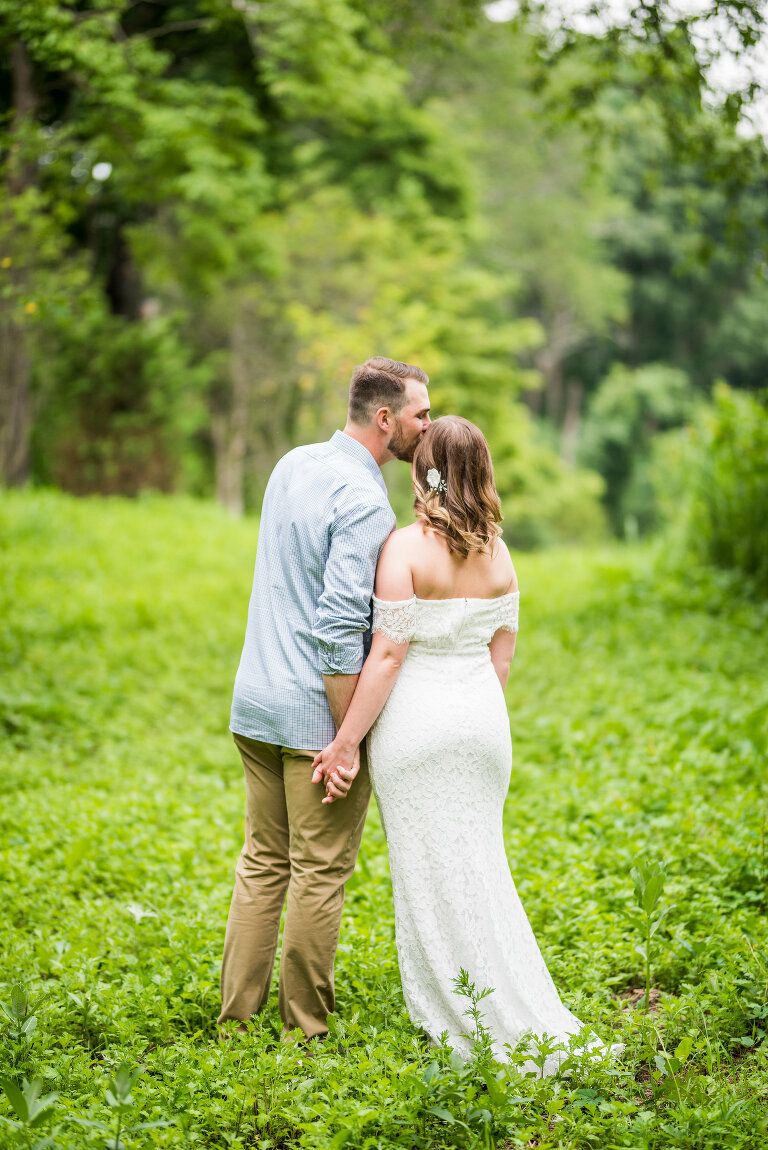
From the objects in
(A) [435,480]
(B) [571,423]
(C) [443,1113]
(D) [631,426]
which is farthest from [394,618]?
(B) [571,423]

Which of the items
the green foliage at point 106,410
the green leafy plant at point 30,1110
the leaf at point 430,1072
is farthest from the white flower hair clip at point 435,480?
the green foliage at point 106,410

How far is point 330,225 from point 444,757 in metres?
18.7

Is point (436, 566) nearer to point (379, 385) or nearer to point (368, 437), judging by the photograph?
point (368, 437)

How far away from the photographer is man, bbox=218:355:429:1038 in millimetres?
3264

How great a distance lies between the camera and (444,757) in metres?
3.29

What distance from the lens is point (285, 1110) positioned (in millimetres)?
2859

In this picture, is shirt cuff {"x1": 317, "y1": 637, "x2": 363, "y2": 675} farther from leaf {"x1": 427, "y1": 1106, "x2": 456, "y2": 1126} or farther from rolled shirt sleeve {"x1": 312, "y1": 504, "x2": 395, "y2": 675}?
leaf {"x1": 427, "y1": 1106, "x2": 456, "y2": 1126}

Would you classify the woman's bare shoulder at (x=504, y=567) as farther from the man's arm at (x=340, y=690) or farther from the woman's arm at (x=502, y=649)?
the man's arm at (x=340, y=690)

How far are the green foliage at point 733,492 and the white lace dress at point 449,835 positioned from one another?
7.73 meters

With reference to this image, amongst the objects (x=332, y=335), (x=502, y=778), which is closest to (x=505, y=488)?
(x=332, y=335)

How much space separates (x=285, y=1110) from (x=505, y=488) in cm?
2842

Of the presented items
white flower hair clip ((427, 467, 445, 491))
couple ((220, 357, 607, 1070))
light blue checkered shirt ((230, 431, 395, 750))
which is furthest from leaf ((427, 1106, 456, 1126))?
white flower hair clip ((427, 467, 445, 491))

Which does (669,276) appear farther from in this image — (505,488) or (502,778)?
(502,778)

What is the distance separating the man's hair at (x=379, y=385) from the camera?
336 centimetres
